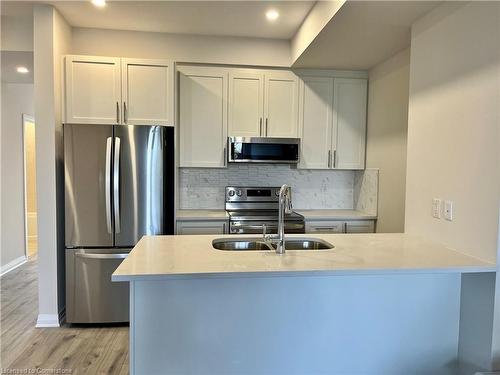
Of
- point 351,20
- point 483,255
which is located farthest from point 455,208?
point 351,20

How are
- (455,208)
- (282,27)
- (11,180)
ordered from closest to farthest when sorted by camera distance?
(455,208)
(282,27)
(11,180)

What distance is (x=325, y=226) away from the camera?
3520mm

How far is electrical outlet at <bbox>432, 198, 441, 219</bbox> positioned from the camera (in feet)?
6.85

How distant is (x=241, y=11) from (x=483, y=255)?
251 centimetres

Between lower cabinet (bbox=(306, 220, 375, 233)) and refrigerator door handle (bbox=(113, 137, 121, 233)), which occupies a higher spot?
refrigerator door handle (bbox=(113, 137, 121, 233))

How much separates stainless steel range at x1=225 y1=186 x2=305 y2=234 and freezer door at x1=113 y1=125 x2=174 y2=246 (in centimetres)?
74

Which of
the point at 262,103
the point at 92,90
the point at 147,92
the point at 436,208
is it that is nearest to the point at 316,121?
the point at 262,103

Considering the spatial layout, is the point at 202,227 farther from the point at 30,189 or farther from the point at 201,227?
the point at 30,189

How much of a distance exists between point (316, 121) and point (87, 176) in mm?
2349

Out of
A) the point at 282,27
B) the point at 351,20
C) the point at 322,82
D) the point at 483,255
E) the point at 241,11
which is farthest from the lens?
the point at 322,82

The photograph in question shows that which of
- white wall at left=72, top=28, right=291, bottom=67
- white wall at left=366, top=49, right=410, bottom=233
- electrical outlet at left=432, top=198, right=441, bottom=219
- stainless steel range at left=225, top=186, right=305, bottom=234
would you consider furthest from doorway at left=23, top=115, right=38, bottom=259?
electrical outlet at left=432, top=198, right=441, bottom=219

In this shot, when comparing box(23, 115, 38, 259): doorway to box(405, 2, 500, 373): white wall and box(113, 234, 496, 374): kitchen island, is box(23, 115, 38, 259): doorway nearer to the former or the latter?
box(113, 234, 496, 374): kitchen island

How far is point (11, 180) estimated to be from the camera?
4.55m

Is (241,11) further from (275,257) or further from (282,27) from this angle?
(275,257)
